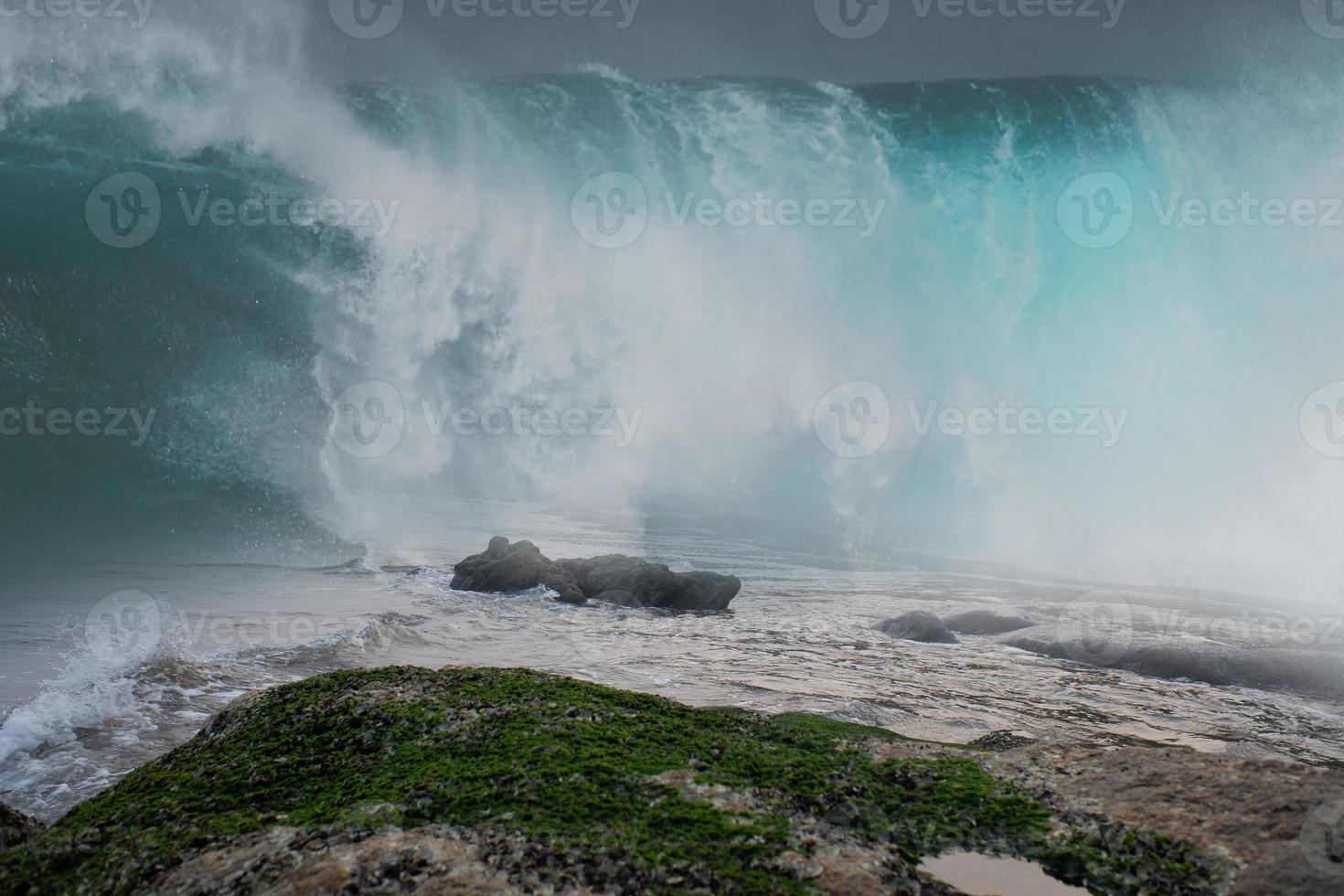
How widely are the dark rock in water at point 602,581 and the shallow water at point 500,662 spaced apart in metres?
1.03

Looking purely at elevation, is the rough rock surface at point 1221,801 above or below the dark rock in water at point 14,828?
above

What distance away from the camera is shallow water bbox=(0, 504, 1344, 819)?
9520mm

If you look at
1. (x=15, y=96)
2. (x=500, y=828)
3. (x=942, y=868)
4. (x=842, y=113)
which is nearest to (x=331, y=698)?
(x=500, y=828)

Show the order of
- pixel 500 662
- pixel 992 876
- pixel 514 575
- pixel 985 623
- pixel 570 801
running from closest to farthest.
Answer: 1. pixel 992 876
2. pixel 570 801
3. pixel 500 662
4. pixel 985 623
5. pixel 514 575

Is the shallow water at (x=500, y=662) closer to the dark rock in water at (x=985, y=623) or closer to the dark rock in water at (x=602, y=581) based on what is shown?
the dark rock in water at (x=985, y=623)

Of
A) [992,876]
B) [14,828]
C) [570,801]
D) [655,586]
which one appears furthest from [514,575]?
[992,876]

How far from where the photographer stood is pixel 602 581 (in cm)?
2477

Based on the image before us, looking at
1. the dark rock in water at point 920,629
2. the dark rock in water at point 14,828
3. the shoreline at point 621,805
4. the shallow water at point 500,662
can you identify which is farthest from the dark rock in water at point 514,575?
the dark rock in water at point 14,828

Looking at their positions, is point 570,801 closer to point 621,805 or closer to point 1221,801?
point 621,805

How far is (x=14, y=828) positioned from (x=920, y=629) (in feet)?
60.0

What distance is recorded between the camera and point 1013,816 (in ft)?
17.6

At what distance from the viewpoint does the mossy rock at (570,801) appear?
434cm

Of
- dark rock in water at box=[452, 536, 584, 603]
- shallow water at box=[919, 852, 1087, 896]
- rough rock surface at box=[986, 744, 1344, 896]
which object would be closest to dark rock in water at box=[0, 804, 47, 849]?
shallow water at box=[919, 852, 1087, 896]

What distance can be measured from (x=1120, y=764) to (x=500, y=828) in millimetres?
5356
